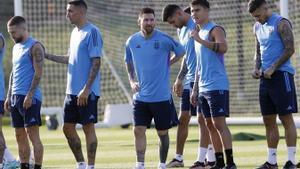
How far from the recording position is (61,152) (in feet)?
59.5

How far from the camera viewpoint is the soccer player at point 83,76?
13070 millimetres

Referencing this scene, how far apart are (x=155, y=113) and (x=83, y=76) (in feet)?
3.47

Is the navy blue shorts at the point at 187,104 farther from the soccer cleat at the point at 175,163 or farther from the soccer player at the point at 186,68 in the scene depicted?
the soccer cleat at the point at 175,163

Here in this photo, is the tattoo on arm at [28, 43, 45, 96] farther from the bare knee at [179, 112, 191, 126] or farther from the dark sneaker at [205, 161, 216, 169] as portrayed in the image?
the dark sneaker at [205, 161, 216, 169]

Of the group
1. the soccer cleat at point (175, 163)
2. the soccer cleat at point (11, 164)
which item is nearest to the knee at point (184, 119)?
the soccer cleat at point (175, 163)

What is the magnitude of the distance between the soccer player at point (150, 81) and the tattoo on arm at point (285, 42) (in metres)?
1.32

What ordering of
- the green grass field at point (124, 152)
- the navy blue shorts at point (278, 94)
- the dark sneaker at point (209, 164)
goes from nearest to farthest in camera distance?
the navy blue shorts at point (278, 94), the dark sneaker at point (209, 164), the green grass field at point (124, 152)

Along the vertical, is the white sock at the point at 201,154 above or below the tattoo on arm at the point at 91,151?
below

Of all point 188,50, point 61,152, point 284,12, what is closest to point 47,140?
point 61,152

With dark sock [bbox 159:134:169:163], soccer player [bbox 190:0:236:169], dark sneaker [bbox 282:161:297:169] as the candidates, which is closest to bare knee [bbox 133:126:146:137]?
dark sock [bbox 159:134:169:163]

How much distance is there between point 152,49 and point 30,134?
1.89 m

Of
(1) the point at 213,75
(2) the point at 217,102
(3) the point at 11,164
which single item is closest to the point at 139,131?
(2) the point at 217,102

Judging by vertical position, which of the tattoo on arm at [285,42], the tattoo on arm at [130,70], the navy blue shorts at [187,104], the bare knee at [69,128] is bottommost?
the bare knee at [69,128]

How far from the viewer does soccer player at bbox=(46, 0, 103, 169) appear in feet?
42.9
